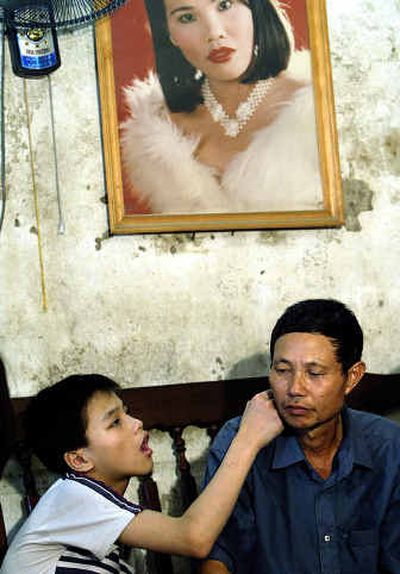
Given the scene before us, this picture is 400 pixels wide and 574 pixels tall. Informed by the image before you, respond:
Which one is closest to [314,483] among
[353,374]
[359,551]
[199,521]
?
[359,551]

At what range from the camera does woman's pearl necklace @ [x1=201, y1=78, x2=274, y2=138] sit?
2920 millimetres

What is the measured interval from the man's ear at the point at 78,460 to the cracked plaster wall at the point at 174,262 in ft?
2.02

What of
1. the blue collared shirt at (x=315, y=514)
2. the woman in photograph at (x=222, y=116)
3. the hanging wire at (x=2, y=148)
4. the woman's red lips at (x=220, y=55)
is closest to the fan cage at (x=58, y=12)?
the hanging wire at (x=2, y=148)

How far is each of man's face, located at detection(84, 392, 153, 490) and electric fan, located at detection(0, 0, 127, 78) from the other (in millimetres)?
1112

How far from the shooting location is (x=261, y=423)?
215cm

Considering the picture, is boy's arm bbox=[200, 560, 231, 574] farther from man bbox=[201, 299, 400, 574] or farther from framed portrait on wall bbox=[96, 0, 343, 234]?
framed portrait on wall bbox=[96, 0, 343, 234]

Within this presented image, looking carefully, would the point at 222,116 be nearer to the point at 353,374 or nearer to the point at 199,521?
the point at 353,374

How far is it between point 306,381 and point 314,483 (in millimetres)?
257

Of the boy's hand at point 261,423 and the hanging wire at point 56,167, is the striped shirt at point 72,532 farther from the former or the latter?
the hanging wire at point 56,167

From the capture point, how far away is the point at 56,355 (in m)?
2.75

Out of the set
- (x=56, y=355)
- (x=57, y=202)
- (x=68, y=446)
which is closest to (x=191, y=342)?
(x=56, y=355)

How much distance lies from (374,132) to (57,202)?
1121 mm

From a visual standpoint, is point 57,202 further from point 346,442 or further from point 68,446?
point 346,442

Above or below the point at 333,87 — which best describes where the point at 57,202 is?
below
